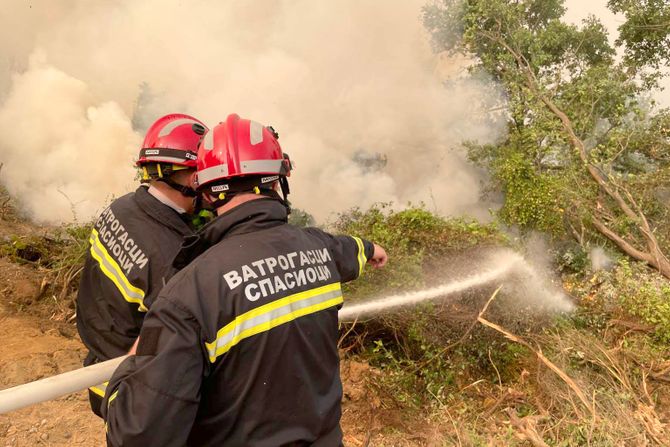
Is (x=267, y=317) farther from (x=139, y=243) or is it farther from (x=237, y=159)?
(x=139, y=243)

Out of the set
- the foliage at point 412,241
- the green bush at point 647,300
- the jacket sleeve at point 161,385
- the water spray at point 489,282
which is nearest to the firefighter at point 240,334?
the jacket sleeve at point 161,385

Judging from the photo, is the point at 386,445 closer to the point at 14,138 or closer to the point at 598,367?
the point at 598,367

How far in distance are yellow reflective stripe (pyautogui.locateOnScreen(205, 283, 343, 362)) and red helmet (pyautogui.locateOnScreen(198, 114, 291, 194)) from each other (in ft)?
1.55

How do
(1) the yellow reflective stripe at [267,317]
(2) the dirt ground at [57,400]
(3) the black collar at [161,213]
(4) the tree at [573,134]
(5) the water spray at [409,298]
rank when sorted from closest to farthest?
(1) the yellow reflective stripe at [267,317] < (3) the black collar at [161,213] < (2) the dirt ground at [57,400] < (5) the water spray at [409,298] < (4) the tree at [573,134]

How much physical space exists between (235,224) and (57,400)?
3.60 metres

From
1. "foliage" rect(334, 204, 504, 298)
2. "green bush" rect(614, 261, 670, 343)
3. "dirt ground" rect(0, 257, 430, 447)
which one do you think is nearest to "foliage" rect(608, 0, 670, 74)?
"green bush" rect(614, 261, 670, 343)

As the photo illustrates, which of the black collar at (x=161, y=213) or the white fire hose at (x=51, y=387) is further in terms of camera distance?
the black collar at (x=161, y=213)

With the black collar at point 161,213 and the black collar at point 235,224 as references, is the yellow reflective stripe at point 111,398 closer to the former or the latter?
the black collar at point 235,224

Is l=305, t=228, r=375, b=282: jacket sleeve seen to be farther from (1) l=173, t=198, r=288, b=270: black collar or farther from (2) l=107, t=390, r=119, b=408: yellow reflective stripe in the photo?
(2) l=107, t=390, r=119, b=408: yellow reflective stripe

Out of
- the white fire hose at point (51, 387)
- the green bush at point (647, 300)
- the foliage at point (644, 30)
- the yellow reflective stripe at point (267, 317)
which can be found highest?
the foliage at point (644, 30)

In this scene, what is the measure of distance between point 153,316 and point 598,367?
463 cm

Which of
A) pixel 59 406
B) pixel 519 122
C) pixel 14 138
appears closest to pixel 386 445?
pixel 59 406

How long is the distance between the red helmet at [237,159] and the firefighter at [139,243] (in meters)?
0.50

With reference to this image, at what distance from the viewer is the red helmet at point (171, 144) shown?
7.48 ft
